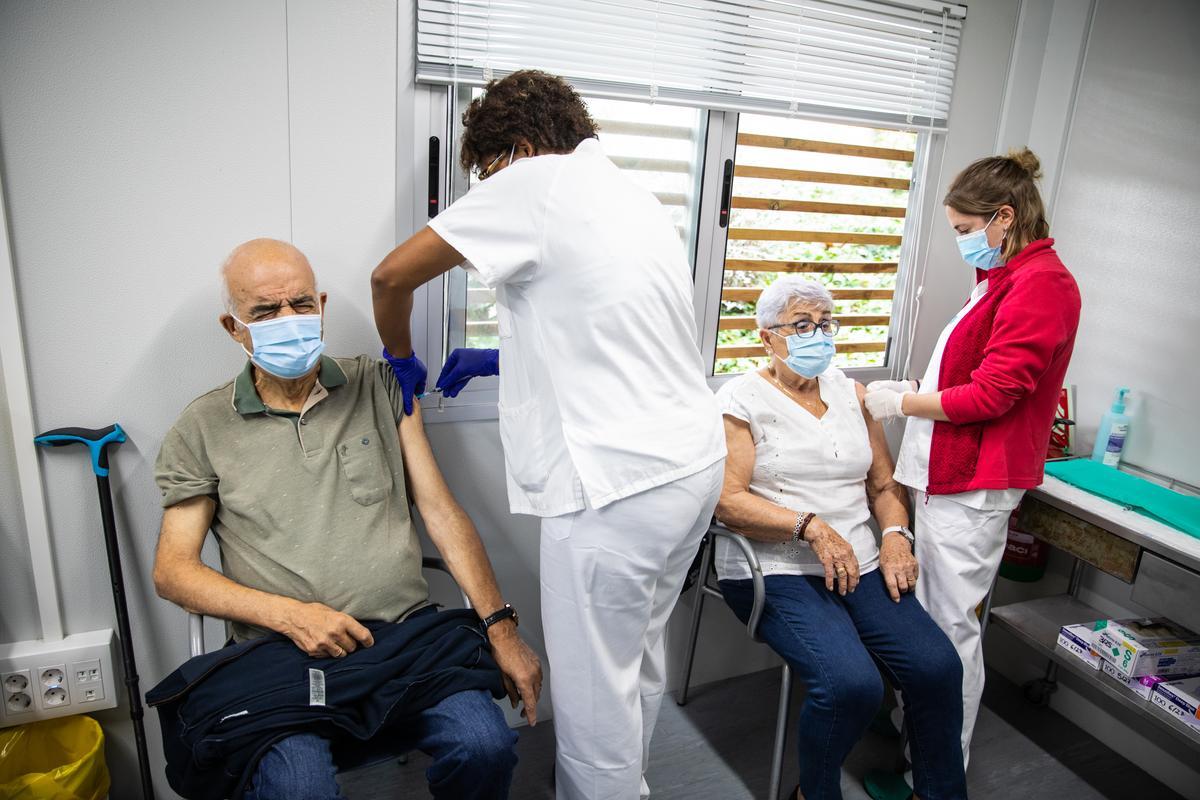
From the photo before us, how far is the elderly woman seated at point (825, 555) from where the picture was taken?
1.70m

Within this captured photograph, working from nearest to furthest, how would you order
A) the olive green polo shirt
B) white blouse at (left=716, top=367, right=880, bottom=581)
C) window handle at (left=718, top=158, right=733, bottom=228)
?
the olive green polo shirt < white blouse at (left=716, top=367, right=880, bottom=581) < window handle at (left=718, top=158, right=733, bottom=228)

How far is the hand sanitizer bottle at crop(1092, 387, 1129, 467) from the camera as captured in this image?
2.20m

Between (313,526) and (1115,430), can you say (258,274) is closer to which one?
(313,526)

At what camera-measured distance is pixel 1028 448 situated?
1849 millimetres

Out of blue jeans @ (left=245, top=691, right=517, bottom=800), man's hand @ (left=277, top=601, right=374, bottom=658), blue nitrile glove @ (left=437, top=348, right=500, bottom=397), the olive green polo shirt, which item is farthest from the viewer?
blue nitrile glove @ (left=437, top=348, right=500, bottom=397)

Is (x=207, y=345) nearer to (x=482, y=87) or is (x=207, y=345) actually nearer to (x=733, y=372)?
(x=482, y=87)

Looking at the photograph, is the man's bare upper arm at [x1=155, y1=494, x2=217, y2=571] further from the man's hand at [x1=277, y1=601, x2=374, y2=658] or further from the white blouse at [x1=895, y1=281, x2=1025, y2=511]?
the white blouse at [x1=895, y1=281, x2=1025, y2=511]

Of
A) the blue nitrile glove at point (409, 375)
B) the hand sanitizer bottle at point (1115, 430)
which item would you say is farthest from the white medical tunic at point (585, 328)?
the hand sanitizer bottle at point (1115, 430)

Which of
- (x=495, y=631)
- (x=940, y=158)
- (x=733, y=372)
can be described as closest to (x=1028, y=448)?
(x=733, y=372)

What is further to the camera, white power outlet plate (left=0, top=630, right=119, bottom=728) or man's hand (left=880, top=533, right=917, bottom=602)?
man's hand (left=880, top=533, right=917, bottom=602)

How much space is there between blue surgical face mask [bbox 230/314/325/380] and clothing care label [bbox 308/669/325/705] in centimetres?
53

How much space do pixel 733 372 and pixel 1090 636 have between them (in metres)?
1.14

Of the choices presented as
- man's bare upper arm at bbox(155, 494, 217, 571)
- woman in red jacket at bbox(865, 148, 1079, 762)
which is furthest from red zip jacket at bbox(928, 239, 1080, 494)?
man's bare upper arm at bbox(155, 494, 217, 571)

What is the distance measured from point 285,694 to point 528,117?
1.06 m
